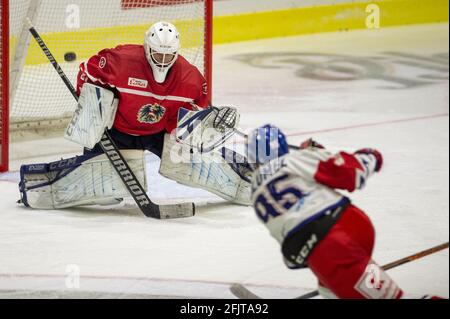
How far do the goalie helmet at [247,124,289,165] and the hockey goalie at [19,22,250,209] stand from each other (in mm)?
1352

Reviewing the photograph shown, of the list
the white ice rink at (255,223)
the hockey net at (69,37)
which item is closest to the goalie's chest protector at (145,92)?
the white ice rink at (255,223)

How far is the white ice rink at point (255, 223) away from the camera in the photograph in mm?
4012

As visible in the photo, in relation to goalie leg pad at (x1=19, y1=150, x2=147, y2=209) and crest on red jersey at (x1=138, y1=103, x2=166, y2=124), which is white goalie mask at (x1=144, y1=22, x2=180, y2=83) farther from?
goalie leg pad at (x1=19, y1=150, x2=147, y2=209)

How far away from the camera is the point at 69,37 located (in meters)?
6.74

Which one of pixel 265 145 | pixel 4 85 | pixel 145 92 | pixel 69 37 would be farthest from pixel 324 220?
pixel 69 37

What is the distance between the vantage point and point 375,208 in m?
4.95

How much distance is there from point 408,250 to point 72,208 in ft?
4.72

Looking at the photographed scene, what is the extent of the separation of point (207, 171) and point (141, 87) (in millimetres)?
486

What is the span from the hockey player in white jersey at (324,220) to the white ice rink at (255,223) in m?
0.65

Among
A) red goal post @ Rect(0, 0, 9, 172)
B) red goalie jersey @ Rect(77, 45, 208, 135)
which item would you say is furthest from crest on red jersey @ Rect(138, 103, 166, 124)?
red goal post @ Rect(0, 0, 9, 172)

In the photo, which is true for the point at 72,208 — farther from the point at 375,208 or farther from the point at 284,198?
the point at 284,198

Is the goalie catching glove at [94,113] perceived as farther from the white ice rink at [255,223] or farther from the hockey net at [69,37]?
the hockey net at [69,37]

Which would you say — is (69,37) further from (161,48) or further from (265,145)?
(265,145)
